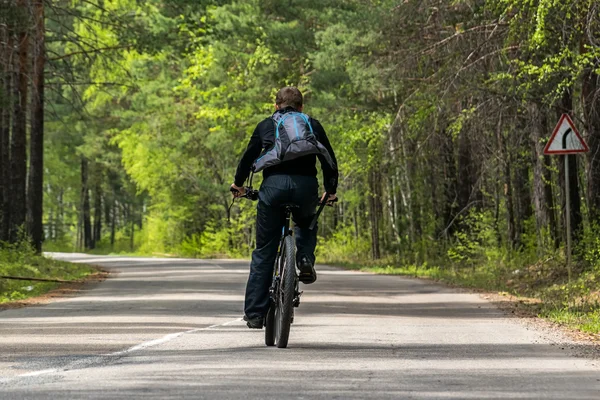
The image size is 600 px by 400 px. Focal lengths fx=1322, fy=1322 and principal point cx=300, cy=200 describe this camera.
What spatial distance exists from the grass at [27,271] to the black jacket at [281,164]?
890cm

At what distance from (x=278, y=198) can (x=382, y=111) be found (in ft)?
89.3

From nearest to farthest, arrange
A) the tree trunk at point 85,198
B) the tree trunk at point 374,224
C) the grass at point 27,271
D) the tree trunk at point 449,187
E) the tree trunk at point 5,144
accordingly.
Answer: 1. the grass at point 27,271
2. the tree trunk at point 5,144
3. the tree trunk at point 449,187
4. the tree trunk at point 374,224
5. the tree trunk at point 85,198

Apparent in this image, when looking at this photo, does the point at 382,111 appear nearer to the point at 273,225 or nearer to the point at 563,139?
the point at 563,139

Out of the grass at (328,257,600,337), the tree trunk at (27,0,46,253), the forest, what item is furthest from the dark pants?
the tree trunk at (27,0,46,253)

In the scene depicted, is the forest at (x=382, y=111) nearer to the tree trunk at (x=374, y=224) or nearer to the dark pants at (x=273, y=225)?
the tree trunk at (x=374, y=224)

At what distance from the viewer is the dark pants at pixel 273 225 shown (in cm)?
1107

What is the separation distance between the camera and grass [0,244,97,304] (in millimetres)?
21422

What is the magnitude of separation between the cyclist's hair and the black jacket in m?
0.05

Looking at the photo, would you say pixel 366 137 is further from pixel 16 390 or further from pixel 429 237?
pixel 16 390

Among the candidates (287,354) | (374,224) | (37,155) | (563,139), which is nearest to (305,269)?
(287,354)

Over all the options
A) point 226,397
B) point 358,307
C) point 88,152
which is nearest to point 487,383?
point 226,397

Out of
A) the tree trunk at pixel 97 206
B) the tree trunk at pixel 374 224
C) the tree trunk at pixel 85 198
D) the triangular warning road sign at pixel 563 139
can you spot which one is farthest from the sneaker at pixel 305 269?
the tree trunk at pixel 97 206

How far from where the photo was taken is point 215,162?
59531 mm

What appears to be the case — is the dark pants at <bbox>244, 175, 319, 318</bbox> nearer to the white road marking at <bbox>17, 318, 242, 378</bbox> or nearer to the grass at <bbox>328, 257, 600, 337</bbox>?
the white road marking at <bbox>17, 318, 242, 378</bbox>
